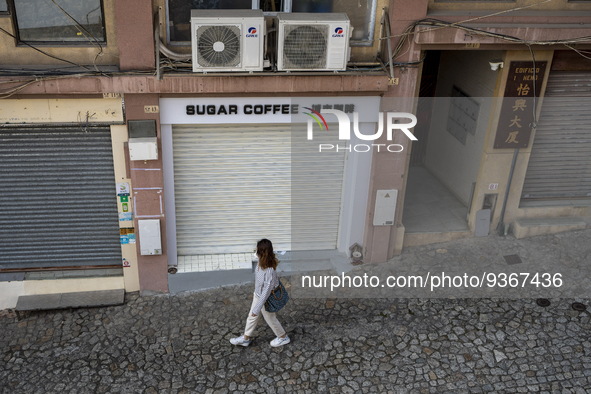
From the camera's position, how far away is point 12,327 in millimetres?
10359

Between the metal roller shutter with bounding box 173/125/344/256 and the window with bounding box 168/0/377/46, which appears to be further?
the metal roller shutter with bounding box 173/125/344/256

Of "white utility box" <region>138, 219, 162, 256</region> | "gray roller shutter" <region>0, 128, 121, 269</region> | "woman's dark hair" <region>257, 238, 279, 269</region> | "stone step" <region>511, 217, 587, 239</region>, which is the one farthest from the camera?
"stone step" <region>511, 217, 587, 239</region>

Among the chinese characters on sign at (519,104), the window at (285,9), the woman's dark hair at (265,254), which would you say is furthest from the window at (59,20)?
the chinese characters on sign at (519,104)

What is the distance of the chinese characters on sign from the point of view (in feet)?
37.1

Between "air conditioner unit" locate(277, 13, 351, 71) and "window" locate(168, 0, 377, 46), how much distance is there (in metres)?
0.47

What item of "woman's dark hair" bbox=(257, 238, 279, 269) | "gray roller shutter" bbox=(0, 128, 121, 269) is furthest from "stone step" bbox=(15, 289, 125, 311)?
"woman's dark hair" bbox=(257, 238, 279, 269)

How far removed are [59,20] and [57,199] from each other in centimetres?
277

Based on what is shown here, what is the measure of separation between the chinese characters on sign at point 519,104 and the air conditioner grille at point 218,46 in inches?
190

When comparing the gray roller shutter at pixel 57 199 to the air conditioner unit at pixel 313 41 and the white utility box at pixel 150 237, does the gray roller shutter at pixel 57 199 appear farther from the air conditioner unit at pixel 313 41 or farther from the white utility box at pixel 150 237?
the air conditioner unit at pixel 313 41

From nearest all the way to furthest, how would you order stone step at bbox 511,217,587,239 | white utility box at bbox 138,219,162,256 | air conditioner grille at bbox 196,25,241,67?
1. air conditioner grille at bbox 196,25,241,67
2. white utility box at bbox 138,219,162,256
3. stone step at bbox 511,217,587,239

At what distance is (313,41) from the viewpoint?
959 centimetres
